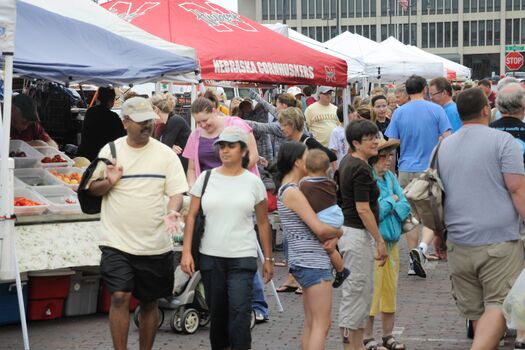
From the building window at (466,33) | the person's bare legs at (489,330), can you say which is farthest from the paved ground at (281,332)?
the building window at (466,33)

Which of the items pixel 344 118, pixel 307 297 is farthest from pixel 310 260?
pixel 344 118

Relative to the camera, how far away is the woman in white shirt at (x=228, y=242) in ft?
23.5

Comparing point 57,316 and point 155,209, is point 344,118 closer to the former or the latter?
point 57,316

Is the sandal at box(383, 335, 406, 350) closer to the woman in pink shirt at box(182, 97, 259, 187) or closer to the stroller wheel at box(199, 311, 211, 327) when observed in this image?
the stroller wheel at box(199, 311, 211, 327)

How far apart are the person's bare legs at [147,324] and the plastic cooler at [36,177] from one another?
126 inches

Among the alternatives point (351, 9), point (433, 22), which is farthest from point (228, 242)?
point (351, 9)

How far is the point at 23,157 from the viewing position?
435 inches

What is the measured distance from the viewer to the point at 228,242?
7.16m

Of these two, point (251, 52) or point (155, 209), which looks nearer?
point (155, 209)

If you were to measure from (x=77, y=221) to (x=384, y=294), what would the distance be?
2.99 metres

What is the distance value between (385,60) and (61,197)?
15.8m

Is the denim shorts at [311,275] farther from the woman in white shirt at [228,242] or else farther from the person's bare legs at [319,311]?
the woman in white shirt at [228,242]

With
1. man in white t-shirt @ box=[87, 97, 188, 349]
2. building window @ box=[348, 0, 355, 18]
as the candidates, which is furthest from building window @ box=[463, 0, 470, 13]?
man in white t-shirt @ box=[87, 97, 188, 349]

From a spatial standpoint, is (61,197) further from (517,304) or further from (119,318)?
(517,304)
